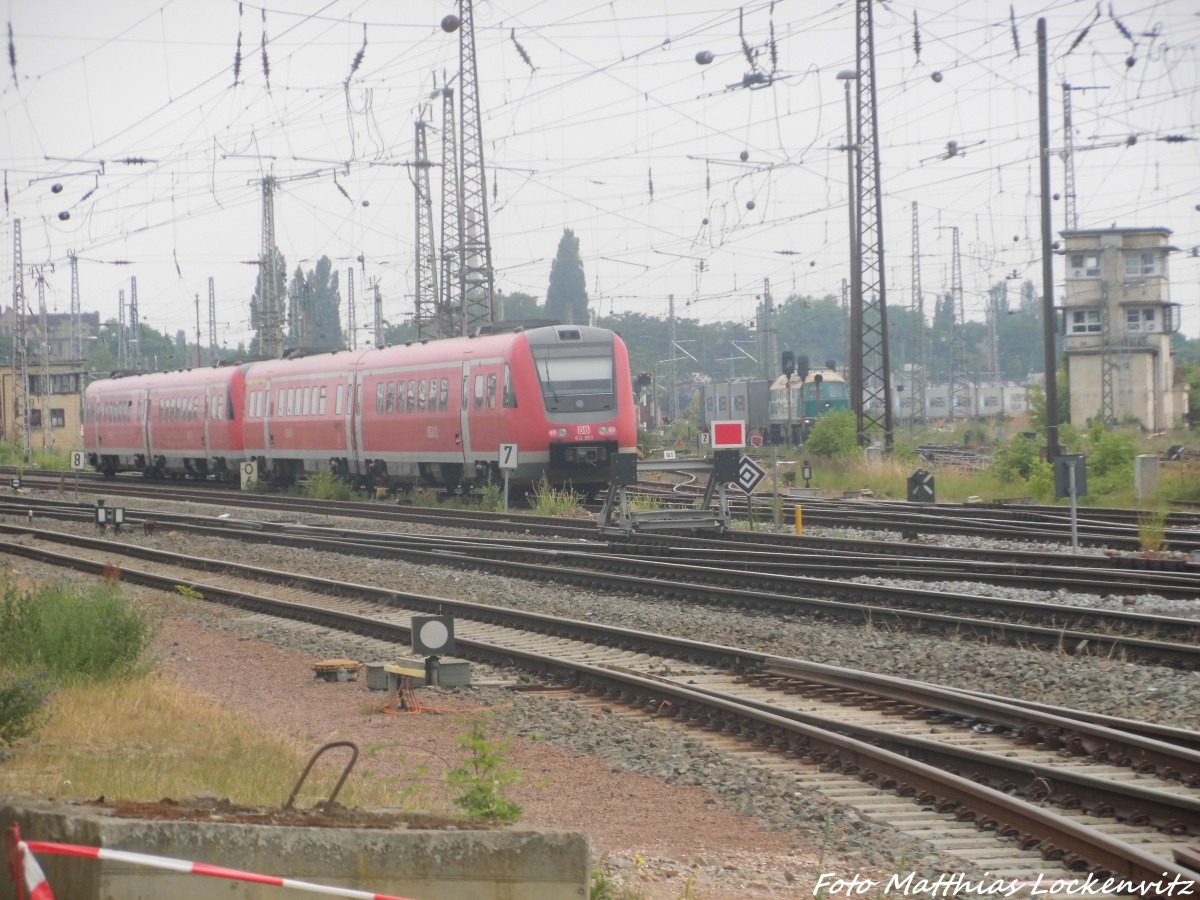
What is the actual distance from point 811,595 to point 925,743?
7.79 meters

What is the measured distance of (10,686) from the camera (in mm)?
8930

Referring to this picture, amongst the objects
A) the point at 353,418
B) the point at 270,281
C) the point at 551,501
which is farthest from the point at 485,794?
the point at 270,281

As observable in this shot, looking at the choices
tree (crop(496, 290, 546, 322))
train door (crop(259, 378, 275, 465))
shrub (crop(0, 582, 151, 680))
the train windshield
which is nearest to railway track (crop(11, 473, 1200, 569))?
the train windshield

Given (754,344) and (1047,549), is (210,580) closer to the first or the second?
(1047,549)

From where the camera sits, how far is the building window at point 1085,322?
7550cm

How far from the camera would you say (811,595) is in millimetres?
16531

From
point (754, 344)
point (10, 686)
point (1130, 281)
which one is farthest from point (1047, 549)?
point (754, 344)

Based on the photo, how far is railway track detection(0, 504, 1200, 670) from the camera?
1266 cm

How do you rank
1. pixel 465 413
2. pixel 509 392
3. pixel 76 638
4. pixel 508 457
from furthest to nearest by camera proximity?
pixel 465 413 → pixel 509 392 → pixel 508 457 → pixel 76 638

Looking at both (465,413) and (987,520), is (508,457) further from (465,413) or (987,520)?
(987,520)

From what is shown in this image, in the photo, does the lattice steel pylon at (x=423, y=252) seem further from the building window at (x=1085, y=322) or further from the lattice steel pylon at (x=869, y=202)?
the building window at (x=1085, y=322)

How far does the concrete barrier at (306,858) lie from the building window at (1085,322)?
74708mm

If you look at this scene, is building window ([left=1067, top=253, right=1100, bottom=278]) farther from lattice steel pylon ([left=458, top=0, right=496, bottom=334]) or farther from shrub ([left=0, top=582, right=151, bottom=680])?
shrub ([left=0, top=582, right=151, bottom=680])

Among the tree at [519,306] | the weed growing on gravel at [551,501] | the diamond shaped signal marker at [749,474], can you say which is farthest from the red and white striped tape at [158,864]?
the tree at [519,306]
